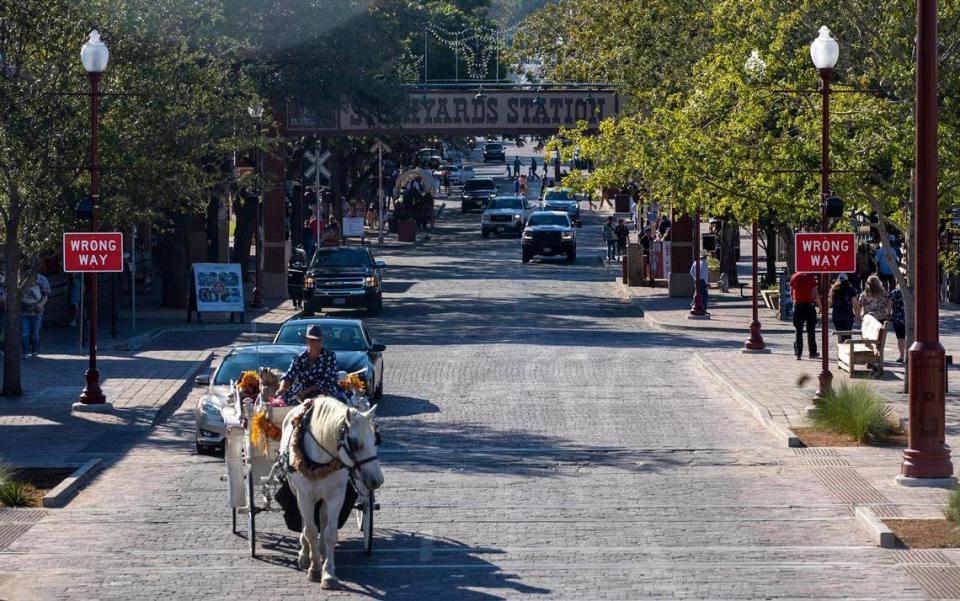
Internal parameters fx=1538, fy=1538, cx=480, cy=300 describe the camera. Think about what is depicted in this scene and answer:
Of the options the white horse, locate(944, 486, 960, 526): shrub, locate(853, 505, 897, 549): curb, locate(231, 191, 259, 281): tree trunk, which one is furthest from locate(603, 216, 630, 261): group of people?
the white horse

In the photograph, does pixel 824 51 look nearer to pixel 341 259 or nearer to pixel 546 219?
pixel 341 259

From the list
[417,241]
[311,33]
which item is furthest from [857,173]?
[417,241]

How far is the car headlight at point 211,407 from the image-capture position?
1825 centimetres

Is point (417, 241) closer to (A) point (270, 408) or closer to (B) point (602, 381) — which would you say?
(B) point (602, 381)

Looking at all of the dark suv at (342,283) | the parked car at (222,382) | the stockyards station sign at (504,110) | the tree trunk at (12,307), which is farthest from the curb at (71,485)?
the stockyards station sign at (504,110)

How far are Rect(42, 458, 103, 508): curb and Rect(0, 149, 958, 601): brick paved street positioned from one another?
15 centimetres

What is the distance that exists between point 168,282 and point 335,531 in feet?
92.9

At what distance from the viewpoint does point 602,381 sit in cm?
2552

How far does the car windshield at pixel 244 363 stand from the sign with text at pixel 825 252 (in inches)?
278

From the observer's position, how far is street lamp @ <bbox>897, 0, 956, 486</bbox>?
51.1 ft

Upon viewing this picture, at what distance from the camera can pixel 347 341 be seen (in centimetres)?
2255

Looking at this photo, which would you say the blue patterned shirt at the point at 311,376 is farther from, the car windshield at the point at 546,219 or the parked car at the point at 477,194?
the parked car at the point at 477,194

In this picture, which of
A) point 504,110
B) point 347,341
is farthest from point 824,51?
point 504,110

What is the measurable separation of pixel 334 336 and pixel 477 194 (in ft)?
212
